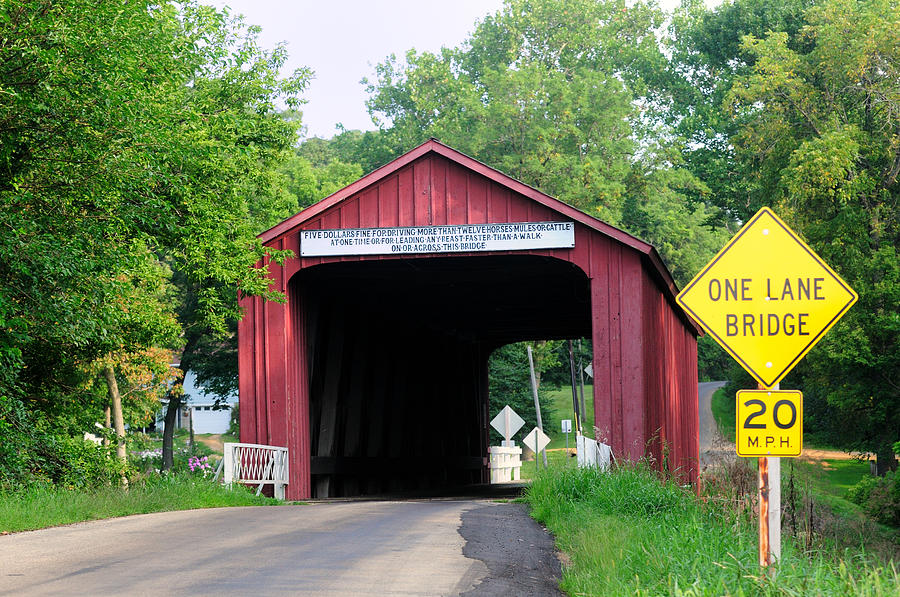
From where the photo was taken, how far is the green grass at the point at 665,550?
5453 mm

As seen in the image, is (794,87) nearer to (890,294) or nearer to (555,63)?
(890,294)

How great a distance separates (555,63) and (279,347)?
39.3m

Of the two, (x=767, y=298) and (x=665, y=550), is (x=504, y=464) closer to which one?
(x=665, y=550)

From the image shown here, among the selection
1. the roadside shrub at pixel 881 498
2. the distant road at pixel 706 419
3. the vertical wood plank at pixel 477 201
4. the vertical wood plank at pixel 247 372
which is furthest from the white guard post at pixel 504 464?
the vertical wood plank at pixel 477 201

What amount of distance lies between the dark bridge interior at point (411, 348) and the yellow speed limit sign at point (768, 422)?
11.5 metres

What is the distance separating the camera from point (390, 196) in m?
16.9

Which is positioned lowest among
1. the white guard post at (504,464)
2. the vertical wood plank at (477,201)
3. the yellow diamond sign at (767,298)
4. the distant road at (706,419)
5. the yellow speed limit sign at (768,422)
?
the white guard post at (504,464)

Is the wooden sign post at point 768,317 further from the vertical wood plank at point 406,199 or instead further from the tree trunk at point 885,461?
the tree trunk at point 885,461

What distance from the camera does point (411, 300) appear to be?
22891 millimetres

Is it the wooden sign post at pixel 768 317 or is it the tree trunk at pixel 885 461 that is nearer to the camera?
the wooden sign post at pixel 768 317

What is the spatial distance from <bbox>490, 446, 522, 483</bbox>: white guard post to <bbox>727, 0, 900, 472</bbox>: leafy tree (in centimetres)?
1227

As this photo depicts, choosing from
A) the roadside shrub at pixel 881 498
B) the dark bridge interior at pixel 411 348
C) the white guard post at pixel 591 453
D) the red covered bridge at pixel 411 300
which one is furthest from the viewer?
the roadside shrub at pixel 881 498

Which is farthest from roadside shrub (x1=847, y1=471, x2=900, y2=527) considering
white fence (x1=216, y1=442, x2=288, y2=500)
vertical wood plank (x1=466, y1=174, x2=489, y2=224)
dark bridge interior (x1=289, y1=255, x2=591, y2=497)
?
white fence (x1=216, y1=442, x2=288, y2=500)

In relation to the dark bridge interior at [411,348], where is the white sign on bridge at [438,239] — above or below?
above
